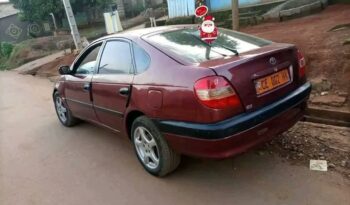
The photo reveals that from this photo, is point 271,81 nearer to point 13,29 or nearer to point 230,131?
point 230,131

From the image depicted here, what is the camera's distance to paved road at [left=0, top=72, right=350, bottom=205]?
11.0 ft

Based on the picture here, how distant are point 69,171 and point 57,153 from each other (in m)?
0.77

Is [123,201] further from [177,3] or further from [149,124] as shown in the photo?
[177,3]

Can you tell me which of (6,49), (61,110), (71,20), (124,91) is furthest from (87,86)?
(6,49)

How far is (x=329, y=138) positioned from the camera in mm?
4141

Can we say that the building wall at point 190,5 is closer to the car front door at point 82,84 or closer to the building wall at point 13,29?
the car front door at point 82,84

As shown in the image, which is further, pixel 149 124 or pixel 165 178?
pixel 165 178

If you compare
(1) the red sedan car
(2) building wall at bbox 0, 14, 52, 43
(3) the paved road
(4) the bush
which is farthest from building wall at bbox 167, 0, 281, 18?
(2) building wall at bbox 0, 14, 52, 43

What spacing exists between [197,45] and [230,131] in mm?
1152

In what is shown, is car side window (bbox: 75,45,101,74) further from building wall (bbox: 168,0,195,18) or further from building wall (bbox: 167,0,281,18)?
building wall (bbox: 168,0,195,18)

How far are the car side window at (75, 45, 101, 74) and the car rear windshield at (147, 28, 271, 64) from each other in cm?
119

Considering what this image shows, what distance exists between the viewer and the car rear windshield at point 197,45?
355cm

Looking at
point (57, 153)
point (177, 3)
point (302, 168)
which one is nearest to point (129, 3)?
point (177, 3)

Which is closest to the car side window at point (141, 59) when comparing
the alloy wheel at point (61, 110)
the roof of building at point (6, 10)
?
the alloy wheel at point (61, 110)
